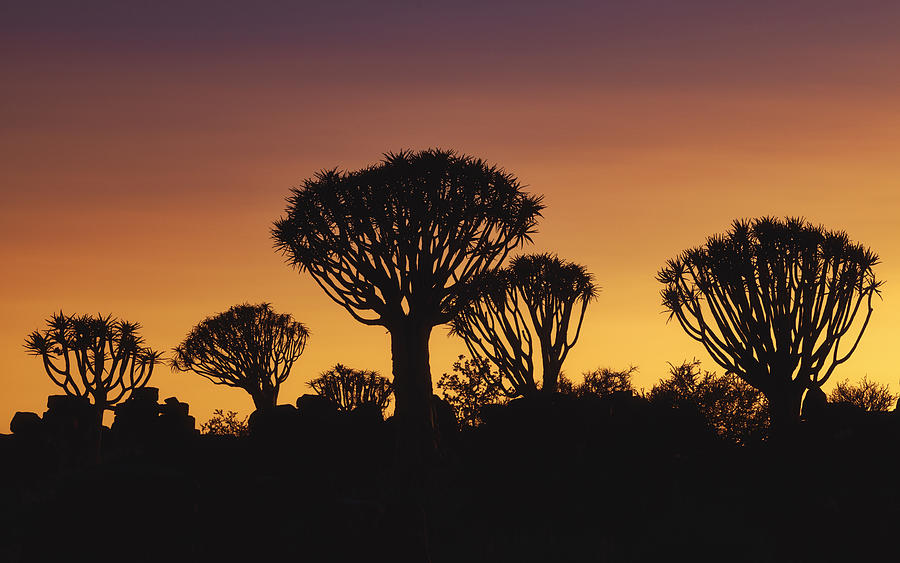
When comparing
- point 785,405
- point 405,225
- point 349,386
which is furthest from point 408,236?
point 349,386

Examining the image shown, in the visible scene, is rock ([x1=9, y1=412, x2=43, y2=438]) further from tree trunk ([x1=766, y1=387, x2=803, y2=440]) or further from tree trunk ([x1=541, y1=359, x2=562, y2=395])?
tree trunk ([x1=766, y1=387, x2=803, y2=440])

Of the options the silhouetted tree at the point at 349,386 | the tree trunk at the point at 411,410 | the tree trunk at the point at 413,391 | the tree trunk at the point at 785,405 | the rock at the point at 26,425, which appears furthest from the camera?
the silhouetted tree at the point at 349,386

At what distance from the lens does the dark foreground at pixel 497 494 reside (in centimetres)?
1118

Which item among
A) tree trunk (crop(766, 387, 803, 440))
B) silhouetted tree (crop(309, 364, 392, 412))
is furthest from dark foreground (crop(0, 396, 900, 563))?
silhouetted tree (crop(309, 364, 392, 412))

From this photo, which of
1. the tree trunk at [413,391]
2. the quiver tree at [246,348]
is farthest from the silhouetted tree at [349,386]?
the tree trunk at [413,391]

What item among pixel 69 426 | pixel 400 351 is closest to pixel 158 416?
pixel 69 426

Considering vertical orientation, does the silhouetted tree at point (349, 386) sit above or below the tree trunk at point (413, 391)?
above

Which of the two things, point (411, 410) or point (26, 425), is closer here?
point (411, 410)

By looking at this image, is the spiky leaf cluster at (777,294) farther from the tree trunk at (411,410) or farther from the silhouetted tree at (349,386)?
the silhouetted tree at (349,386)

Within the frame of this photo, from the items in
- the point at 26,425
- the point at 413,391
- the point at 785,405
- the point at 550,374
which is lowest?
the point at 785,405

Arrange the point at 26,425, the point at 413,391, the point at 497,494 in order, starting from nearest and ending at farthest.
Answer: the point at 497,494
the point at 413,391
the point at 26,425

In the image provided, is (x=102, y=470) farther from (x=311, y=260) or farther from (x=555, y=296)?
(x=555, y=296)

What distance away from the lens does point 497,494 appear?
20.4 m

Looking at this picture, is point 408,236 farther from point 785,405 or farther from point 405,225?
point 785,405
